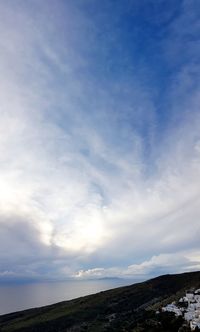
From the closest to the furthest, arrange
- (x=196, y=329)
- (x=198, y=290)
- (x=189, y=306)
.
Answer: (x=196, y=329), (x=189, y=306), (x=198, y=290)

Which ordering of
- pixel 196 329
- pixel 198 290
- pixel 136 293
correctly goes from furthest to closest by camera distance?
1. pixel 136 293
2. pixel 198 290
3. pixel 196 329

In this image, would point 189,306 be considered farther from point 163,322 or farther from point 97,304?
point 97,304

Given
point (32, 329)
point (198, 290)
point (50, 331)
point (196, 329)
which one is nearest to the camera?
point (196, 329)

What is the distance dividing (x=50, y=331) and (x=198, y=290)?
32091 mm

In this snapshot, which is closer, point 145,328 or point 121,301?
point 145,328

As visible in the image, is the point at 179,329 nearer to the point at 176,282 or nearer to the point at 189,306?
the point at 189,306

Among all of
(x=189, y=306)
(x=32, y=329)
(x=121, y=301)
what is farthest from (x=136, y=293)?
(x=189, y=306)

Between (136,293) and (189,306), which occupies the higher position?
(136,293)

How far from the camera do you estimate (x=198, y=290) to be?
64.2 meters

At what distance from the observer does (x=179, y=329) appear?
1671 inches

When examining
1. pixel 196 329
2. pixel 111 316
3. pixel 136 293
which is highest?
pixel 136 293

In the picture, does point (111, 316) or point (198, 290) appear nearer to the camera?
point (198, 290)

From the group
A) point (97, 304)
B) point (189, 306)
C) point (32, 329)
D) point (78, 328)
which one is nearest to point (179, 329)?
point (189, 306)

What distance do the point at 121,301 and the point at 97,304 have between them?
7.26 metres
